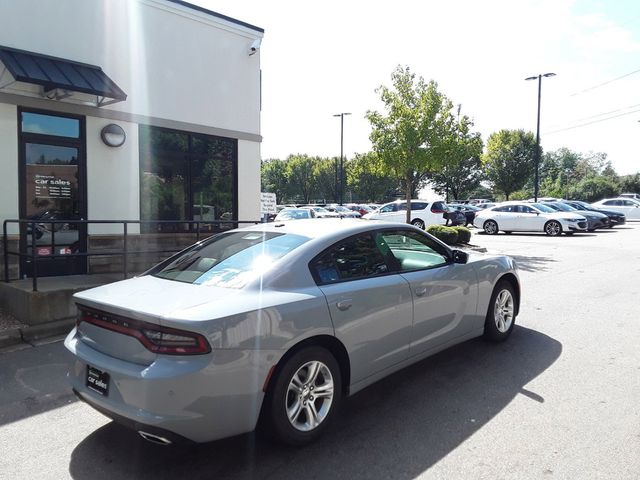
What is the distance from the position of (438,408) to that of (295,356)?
139cm

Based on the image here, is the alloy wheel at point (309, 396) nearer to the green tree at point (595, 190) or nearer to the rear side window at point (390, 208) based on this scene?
the rear side window at point (390, 208)

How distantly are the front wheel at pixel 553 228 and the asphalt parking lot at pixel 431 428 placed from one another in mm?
17589

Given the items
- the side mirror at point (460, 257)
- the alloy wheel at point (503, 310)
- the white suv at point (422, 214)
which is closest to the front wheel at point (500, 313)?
the alloy wheel at point (503, 310)

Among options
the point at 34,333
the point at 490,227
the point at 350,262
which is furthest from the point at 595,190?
the point at 34,333

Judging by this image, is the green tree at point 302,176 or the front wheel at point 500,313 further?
the green tree at point 302,176

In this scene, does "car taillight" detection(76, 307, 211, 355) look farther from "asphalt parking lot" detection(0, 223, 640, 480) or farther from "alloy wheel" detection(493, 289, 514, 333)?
"alloy wheel" detection(493, 289, 514, 333)

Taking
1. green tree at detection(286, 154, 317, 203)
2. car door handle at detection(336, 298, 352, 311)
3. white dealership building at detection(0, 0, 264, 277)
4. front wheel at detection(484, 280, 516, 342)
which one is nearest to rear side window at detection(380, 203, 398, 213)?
white dealership building at detection(0, 0, 264, 277)

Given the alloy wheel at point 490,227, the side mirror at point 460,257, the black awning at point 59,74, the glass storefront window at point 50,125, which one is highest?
the black awning at point 59,74

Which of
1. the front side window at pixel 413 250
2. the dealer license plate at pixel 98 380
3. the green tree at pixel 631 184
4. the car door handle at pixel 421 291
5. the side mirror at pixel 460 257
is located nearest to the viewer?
the dealer license plate at pixel 98 380

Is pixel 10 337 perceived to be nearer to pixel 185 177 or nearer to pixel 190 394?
pixel 190 394

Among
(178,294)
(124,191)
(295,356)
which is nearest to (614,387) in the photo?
(295,356)

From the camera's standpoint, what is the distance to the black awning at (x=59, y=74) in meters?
7.01

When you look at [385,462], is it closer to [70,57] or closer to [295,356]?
[295,356]

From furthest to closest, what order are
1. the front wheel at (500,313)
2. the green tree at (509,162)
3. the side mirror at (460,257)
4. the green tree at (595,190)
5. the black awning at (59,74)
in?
the green tree at (595,190)
the green tree at (509,162)
the black awning at (59,74)
the front wheel at (500,313)
the side mirror at (460,257)
